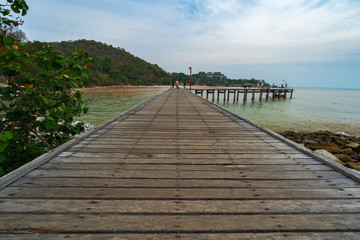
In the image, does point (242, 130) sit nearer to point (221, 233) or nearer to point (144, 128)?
point (144, 128)

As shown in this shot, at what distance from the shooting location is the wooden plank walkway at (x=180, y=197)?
4.65 ft

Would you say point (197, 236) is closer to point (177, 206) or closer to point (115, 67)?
point (177, 206)

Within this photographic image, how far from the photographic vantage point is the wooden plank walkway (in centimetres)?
142

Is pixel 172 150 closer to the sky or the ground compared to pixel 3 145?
closer to the ground

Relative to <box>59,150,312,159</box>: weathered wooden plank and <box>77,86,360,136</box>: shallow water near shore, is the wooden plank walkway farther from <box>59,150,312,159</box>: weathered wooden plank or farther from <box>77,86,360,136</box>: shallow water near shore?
<box>77,86,360,136</box>: shallow water near shore

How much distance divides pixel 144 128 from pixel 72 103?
171 cm

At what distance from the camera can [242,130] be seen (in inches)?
185

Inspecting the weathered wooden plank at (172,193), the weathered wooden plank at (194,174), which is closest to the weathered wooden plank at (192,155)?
the weathered wooden plank at (194,174)

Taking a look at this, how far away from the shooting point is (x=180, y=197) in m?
1.82

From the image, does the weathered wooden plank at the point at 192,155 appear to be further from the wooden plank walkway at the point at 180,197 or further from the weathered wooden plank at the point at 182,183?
the weathered wooden plank at the point at 182,183

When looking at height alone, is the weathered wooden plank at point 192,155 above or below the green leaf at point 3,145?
below

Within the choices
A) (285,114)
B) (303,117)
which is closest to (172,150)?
(303,117)

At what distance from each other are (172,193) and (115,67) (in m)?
102

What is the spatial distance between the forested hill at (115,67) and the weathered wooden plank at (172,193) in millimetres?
77057
